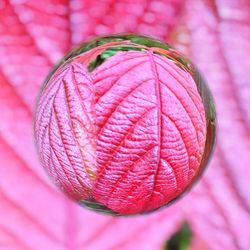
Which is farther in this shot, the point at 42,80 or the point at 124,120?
the point at 42,80

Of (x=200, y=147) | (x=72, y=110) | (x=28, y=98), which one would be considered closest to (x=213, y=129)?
(x=200, y=147)

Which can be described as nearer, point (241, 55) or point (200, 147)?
point (200, 147)

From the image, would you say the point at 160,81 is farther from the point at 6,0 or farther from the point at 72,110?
the point at 6,0

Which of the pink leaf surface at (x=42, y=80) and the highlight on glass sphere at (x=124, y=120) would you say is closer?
the highlight on glass sphere at (x=124, y=120)
